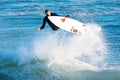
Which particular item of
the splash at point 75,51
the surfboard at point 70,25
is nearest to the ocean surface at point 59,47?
the splash at point 75,51

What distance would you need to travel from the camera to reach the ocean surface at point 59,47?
23.6 m

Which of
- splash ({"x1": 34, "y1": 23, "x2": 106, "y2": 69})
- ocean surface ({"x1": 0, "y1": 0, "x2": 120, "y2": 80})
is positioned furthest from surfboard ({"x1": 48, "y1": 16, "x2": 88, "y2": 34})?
ocean surface ({"x1": 0, "y1": 0, "x2": 120, "y2": 80})

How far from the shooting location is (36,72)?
23234mm

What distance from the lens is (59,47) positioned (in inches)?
1056

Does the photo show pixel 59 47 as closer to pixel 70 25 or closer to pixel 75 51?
pixel 75 51

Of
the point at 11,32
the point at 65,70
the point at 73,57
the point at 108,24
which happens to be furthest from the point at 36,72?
the point at 108,24

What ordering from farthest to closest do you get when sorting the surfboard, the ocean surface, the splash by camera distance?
the surfboard
the splash
the ocean surface

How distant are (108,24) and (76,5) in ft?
31.4

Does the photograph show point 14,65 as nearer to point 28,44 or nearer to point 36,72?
point 36,72

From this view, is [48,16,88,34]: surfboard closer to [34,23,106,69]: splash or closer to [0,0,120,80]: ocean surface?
[34,23,106,69]: splash

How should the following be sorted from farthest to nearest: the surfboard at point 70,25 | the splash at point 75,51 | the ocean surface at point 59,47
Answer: the surfboard at point 70,25 < the splash at point 75,51 < the ocean surface at point 59,47

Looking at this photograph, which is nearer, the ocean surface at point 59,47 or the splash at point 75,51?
the ocean surface at point 59,47

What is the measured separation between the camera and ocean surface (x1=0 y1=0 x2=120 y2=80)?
77.4 ft

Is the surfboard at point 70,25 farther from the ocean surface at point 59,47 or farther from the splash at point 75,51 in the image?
the ocean surface at point 59,47
